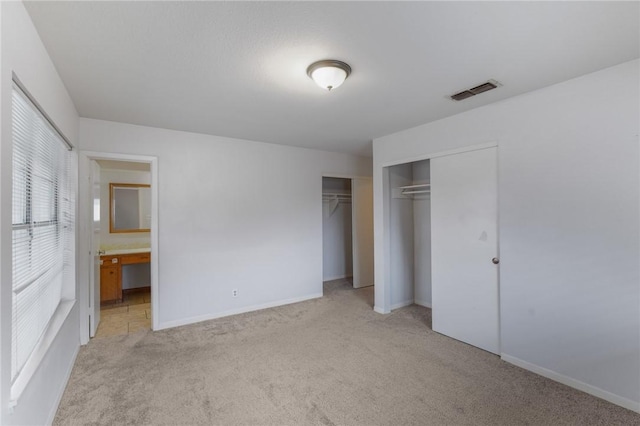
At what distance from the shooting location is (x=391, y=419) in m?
1.99

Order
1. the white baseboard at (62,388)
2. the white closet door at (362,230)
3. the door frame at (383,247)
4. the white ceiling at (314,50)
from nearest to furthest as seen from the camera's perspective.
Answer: the white ceiling at (314,50), the white baseboard at (62,388), the door frame at (383,247), the white closet door at (362,230)

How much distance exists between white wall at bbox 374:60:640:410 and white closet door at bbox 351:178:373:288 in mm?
2559

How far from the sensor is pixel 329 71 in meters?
2.05

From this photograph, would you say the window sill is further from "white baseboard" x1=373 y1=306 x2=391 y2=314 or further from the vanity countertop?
"white baseboard" x1=373 y1=306 x2=391 y2=314

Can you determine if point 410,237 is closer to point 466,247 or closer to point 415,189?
point 415,189

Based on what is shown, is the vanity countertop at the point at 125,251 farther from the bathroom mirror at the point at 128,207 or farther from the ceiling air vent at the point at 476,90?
the ceiling air vent at the point at 476,90

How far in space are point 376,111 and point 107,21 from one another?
2.23 meters

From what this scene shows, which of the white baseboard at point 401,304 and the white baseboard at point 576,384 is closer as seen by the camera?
the white baseboard at point 576,384

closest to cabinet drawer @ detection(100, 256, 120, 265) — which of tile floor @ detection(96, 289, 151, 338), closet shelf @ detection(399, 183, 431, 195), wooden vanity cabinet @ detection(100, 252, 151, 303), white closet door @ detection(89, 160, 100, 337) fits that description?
wooden vanity cabinet @ detection(100, 252, 151, 303)

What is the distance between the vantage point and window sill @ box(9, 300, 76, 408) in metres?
1.45

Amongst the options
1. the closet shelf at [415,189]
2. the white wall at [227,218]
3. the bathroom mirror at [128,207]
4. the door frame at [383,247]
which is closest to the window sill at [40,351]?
the white wall at [227,218]

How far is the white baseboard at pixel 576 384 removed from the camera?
2.09m

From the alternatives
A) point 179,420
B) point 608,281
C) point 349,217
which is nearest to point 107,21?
point 179,420

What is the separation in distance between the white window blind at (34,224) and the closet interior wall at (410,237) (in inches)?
138
